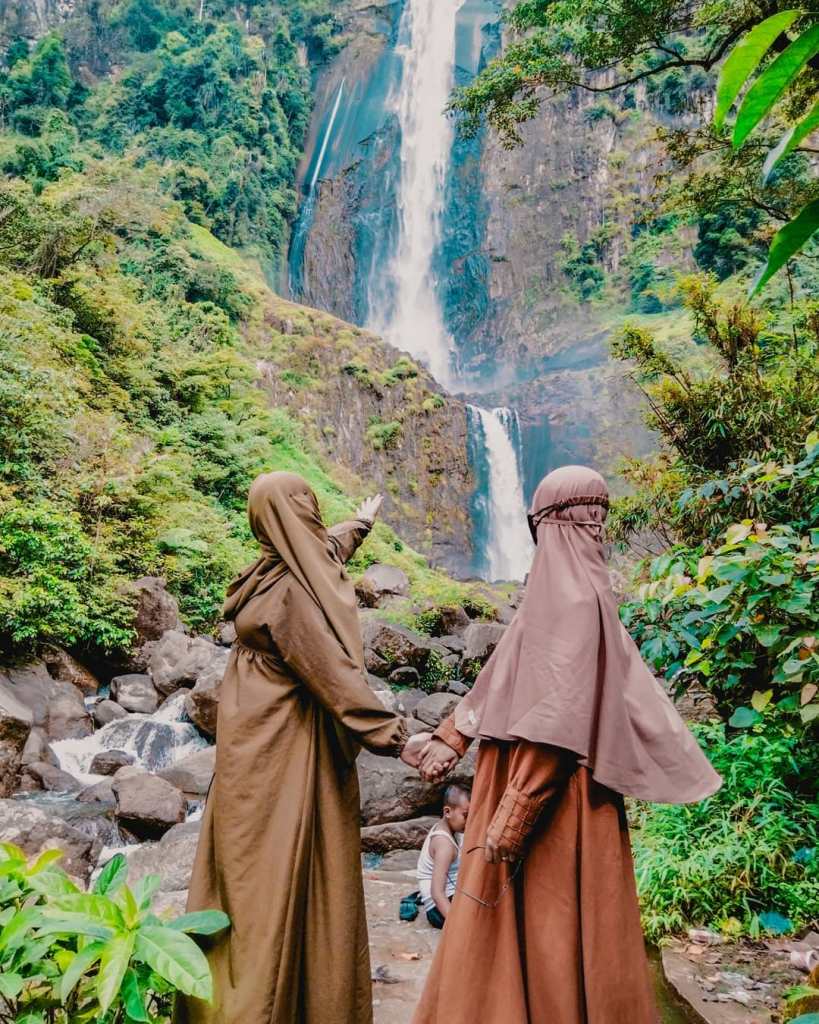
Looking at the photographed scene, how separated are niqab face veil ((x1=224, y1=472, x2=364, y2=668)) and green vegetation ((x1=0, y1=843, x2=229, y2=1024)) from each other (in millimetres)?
808

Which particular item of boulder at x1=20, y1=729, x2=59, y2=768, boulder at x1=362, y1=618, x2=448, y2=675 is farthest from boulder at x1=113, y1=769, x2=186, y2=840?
boulder at x1=362, y1=618, x2=448, y2=675

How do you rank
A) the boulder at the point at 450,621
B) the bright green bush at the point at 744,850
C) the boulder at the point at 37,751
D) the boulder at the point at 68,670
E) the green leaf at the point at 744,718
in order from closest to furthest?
the green leaf at the point at 744,718
the bright green bush at the point at 744,850
the boulder at the point at 37,751
the boulder at the point at 68,670
the boulder at the point at 450,621

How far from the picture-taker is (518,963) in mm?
1765

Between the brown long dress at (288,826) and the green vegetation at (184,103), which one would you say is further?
the green vegetation at (184,103)

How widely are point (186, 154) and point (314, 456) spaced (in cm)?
1454

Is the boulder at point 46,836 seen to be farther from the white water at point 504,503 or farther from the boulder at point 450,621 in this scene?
the white water at point 504,503

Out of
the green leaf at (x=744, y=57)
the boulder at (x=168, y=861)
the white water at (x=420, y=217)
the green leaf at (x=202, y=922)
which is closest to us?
the green leaf at (x=744, y=57)

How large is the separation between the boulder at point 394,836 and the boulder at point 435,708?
105 inches

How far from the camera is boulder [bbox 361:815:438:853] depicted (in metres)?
5.34

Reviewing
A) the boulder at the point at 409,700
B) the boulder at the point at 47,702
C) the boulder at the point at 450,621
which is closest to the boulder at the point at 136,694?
the boulder at the point at 47,702

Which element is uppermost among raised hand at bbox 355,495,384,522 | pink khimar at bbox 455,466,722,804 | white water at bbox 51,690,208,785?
raised hand at bbox 355,495,384,522

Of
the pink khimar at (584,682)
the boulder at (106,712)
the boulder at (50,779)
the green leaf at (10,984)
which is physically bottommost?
the boulder at (50,779)

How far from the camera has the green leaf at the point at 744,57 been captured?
24.4 inches

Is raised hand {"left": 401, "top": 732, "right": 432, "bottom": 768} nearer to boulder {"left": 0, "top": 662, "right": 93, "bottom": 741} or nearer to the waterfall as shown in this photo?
boulder {"left": 0, "top": 662, "right": 93, "bottom": 741}
